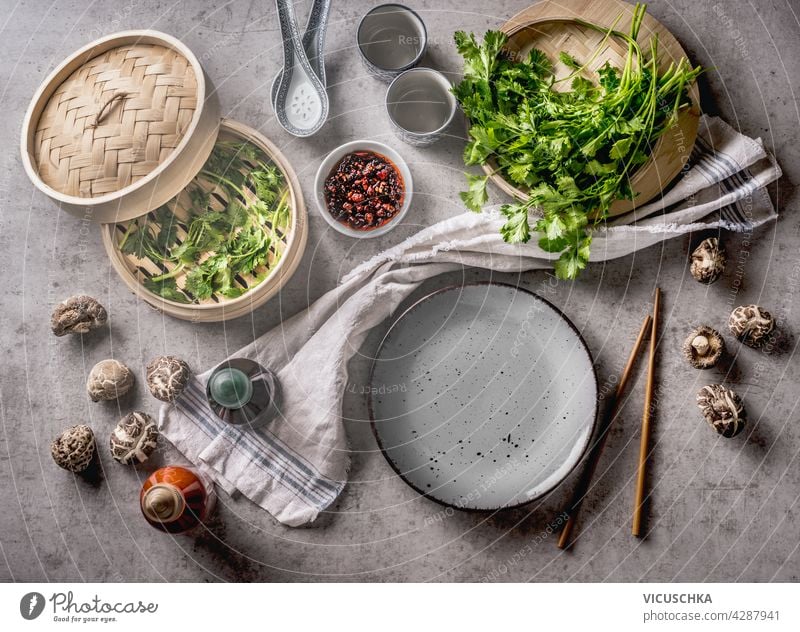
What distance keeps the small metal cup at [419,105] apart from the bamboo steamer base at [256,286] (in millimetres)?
287

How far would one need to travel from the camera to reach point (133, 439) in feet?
4.55

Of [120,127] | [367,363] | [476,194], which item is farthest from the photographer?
[367,363]

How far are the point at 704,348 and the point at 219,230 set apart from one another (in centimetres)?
114

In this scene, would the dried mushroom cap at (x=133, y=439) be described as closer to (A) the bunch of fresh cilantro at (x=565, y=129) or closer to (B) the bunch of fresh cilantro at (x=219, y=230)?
(B) the bunch of fresh cilantro at (x=219, y=230)

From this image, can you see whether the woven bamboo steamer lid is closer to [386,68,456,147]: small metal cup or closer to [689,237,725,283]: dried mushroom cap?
[386,68,456,147]: small metal cup

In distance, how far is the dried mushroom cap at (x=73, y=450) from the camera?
139 cm

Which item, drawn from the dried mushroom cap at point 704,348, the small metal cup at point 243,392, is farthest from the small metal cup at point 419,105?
the dried mushroom cap at point 704,348

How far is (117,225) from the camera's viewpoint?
1369 millimetres

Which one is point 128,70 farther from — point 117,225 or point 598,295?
point 598,295

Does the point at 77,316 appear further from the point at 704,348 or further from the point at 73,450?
the point at 704,348

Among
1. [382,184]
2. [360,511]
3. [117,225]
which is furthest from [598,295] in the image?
[117,225]

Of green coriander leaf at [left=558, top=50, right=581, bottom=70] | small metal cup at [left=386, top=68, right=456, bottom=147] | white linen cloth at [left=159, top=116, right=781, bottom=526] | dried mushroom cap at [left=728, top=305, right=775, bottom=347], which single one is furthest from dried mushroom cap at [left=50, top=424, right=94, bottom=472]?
dried mushroom cap at [left=728, top=305, right=775, bottom=347]

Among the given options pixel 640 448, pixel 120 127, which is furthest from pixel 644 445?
pixel 120 127
